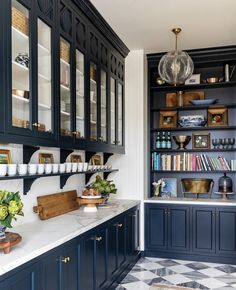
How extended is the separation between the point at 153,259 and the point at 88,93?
2496 mm

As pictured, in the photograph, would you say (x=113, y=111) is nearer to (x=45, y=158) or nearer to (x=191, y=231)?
(x=45, y=158)

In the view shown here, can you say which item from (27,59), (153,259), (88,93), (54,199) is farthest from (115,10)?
(153,259)

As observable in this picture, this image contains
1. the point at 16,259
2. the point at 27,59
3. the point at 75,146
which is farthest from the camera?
the point at 75,146

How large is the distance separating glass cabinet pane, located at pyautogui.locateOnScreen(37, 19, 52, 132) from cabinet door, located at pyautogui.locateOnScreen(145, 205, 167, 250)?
7.98ft

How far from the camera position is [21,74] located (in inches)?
81.0

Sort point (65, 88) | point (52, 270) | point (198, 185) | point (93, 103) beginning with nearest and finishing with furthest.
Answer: point (52, 270)
point (65, 88)
point (93, 103)
point (198, 185)

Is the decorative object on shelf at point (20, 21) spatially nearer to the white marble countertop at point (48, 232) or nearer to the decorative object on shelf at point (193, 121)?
the white marble countertop at point (48, 232)

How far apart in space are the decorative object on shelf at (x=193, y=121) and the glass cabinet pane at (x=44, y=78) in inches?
105

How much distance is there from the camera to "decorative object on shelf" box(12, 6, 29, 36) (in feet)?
6.51

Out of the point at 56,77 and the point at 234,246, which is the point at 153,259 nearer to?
the point at 234,246

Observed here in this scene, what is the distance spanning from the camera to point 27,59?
2121mm

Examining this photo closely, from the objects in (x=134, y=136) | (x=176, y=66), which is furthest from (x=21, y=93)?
(x=134, y=136)

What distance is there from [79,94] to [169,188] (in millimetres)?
2405

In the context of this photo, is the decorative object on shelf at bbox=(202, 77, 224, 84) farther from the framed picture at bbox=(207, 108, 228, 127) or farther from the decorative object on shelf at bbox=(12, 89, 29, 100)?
the decorative object on shelf at bbox=(12, 89, 29, 100)
